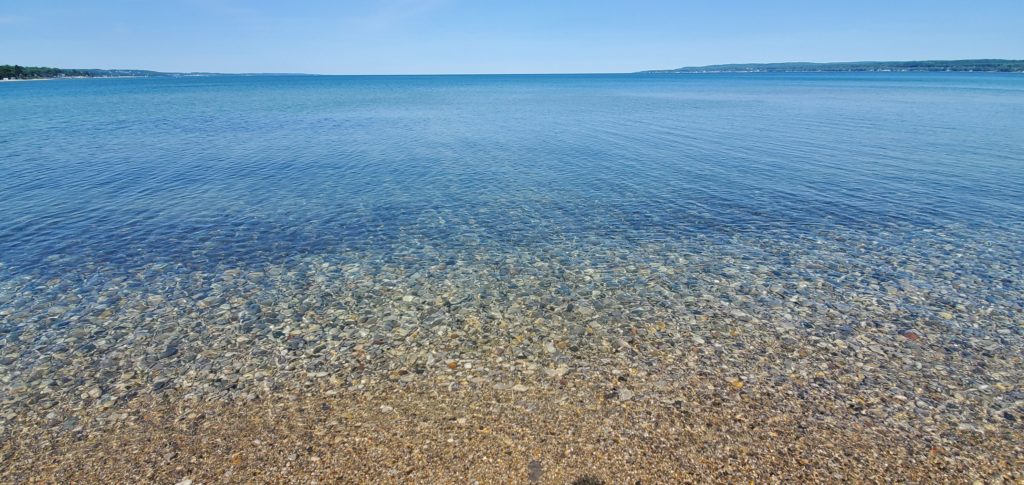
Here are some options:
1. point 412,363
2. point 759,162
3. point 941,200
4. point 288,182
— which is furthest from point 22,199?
point 941,200

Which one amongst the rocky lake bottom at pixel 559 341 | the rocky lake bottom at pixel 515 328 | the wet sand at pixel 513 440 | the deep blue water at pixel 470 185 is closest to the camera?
the wet sand at pixel 513 440

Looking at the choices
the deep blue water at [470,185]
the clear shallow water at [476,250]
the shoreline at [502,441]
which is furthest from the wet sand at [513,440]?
the deep blue water at [470,185]

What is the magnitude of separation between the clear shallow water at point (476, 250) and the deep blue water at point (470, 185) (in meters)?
0.20

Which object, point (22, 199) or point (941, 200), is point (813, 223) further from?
point (22, 199)

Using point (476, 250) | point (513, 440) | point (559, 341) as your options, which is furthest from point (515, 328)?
point (476, 250)

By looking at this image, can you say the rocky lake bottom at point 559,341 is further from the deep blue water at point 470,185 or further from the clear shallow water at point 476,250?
the deep blue water at point 470,185

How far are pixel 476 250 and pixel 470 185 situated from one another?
10.7 meters

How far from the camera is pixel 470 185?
28.6 m

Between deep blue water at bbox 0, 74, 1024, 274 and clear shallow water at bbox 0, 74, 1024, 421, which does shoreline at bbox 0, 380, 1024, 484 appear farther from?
deep blue water at bbox 0, 74, 1024, 274

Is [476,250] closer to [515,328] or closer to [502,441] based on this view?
[515,328]

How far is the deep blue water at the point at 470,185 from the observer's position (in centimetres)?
2009

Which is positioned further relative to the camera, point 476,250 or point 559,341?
point 476,250

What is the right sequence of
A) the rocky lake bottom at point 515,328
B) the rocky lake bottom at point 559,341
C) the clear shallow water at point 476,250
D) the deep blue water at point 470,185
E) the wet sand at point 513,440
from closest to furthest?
the wet sand at point 513,440
the rocky lake bottom at point 515,328
the rocky lake bottom at point 559,341
the clear shallow water at point 476,250
the deep blue water at point 470,185

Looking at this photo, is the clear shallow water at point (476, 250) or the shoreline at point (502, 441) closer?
the shoreline at point (502, 441)
